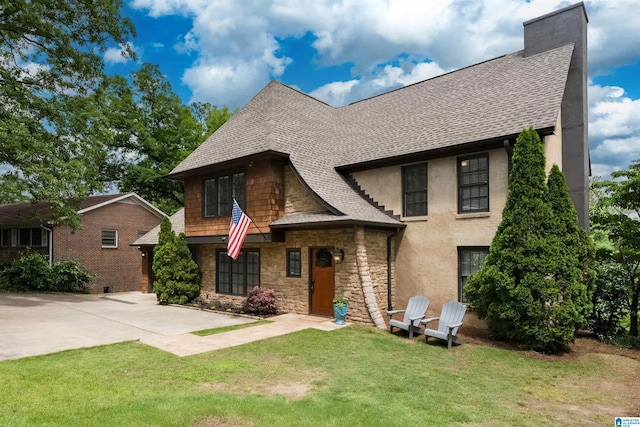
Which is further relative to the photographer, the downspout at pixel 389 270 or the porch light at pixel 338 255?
the downspout at pixel 389 270

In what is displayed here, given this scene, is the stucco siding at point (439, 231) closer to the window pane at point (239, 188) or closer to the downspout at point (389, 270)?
the downspout at point (389, 270)

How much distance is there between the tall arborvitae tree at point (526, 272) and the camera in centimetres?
912

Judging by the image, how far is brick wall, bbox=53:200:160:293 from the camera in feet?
75.0

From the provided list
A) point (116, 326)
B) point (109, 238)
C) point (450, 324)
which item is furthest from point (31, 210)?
point (450, 324)

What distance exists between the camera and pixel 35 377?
6.50 metres

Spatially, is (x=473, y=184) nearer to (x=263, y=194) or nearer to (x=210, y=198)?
(x=263, y=194)

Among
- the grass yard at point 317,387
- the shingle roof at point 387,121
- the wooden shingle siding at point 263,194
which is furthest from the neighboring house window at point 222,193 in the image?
the grass yard at point 317,387

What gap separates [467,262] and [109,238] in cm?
2117

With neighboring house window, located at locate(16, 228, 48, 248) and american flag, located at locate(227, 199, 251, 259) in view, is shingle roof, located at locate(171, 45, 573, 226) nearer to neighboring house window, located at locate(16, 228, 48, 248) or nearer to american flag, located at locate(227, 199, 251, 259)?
american flag, located at locate(227, 199, 251, 259)

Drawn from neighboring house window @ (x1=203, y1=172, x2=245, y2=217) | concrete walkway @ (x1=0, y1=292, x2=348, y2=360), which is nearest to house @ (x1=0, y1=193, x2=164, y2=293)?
concrete walkway @ (x1=0, y1=292, x2=348, y2=360)

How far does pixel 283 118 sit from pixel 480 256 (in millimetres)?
8457

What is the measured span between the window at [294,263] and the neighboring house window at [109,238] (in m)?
15.9

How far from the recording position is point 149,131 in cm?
3119

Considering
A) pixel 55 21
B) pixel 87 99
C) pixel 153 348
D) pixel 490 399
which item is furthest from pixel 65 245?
pixel 490 399
